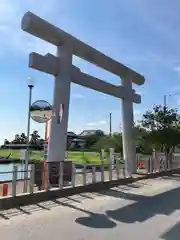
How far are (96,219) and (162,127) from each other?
1744cm

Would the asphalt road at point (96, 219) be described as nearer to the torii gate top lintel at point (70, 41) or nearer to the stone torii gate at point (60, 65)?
the stone torii gate at point (60, 65)

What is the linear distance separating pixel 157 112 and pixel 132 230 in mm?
18628

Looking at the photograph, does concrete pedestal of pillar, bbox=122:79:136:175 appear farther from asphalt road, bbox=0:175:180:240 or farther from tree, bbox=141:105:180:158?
asphalt road, bbox=0:175:180:240

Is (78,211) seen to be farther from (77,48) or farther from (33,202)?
(77,48)

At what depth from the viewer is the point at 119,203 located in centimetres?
1091

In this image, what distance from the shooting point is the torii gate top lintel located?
1263 centimetres

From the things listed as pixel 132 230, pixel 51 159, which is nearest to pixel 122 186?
pixel 51 159

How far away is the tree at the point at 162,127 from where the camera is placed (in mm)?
24531

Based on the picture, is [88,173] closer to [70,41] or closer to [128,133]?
[128,133]

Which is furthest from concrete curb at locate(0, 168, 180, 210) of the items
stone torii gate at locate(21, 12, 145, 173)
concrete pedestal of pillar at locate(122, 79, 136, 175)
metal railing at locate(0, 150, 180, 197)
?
concrete pedestal of pillar at locate(122, 79, 136, 175)

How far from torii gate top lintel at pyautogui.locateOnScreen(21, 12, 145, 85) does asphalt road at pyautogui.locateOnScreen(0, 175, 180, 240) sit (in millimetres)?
5800

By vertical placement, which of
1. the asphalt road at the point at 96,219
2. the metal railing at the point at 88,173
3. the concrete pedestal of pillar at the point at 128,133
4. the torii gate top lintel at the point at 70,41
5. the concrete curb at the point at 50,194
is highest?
the torii gate top lintel at the point at 70,41

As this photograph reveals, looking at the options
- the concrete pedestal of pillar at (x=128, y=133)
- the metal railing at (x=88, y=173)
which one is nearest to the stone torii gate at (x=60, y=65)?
the metal railing at (x=88, y=173)

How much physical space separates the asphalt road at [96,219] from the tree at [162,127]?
1228cm
